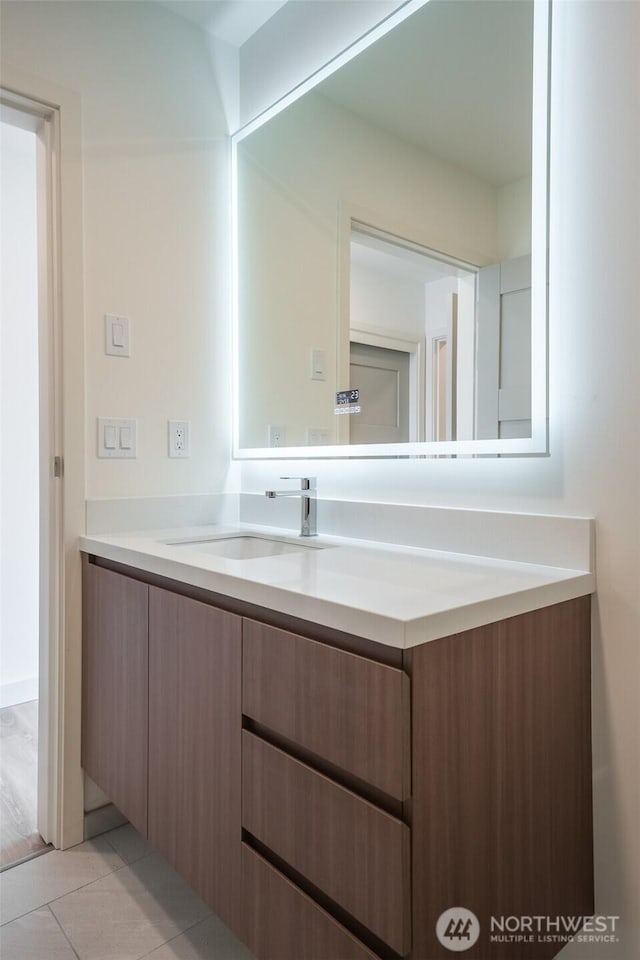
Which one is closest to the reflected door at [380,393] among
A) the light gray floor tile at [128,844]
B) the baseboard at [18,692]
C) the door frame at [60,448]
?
the door frame at [60,448]

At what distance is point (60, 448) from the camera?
5.32 ft

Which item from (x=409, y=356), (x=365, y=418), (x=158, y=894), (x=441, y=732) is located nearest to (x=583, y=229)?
(x=409, y=356)

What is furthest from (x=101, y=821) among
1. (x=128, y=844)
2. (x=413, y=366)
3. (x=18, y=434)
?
(x=18, y=434)

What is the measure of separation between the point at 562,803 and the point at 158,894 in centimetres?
102

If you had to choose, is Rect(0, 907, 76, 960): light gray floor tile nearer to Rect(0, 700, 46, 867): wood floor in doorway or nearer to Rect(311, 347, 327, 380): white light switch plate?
Rect(0, 700, 46, 867): wood floor in doorway

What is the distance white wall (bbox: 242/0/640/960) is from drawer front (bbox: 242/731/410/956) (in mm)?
549

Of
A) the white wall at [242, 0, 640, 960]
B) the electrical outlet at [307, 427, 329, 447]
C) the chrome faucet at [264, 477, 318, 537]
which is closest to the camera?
the white wall at [242, 0, 640, 960]

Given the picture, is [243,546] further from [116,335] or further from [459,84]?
[459,84]

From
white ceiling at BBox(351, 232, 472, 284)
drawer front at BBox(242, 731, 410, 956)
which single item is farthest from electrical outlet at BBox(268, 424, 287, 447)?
drawer front at BBox(242, 731, 410, 956)

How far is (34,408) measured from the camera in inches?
108

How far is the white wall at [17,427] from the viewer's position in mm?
2633

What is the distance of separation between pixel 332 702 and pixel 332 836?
0.20 m

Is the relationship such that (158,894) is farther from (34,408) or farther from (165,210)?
(34,408)

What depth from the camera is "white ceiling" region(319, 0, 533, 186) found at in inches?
49.0
